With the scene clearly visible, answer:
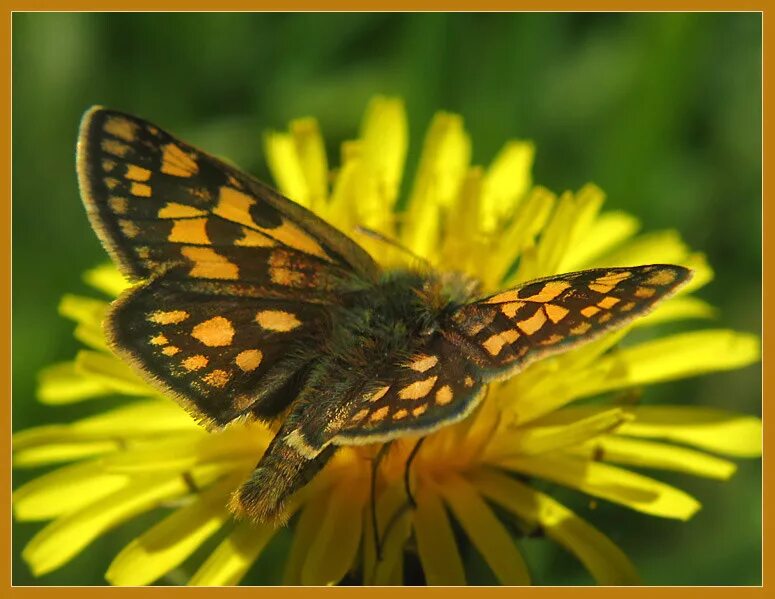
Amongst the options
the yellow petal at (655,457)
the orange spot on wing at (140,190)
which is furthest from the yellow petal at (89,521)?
the yellow petal at (655,457)

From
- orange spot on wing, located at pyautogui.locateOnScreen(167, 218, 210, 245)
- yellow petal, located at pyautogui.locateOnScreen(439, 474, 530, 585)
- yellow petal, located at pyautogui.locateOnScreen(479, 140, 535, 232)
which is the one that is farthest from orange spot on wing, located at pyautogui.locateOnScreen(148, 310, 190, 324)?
yellow petal, located at pyautogui.locateOnScreen(479, 140, 535, 232)

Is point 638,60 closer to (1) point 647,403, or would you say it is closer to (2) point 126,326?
(1) point 647,403

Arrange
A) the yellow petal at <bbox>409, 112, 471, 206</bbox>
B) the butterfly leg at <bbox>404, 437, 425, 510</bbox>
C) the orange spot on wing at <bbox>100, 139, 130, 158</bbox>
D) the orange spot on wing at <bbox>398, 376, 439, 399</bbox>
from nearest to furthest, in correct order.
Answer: the orange spot on wing at <bbox>398, 376, 439, 399</bbox>, the butterfly leg at <bbox>404, 437, 425, 510</bbox>, the orange spot on wing at <bbox>100, 139, 130, 158</bbox>, the yellow petal at <bbox>409, 112, 471, 206</bbox>

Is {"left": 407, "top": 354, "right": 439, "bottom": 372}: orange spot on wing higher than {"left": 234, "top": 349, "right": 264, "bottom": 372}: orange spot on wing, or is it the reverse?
{"left": 234, "top": 349, "right": 264, "bottom": 372}: orange spot on wing

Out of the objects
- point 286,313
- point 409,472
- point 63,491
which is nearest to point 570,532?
point 409,472

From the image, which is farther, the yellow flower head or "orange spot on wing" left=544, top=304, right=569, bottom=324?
the yellow flower head

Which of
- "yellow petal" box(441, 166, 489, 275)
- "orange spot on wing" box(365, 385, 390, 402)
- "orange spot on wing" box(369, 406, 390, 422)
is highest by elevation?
"yellow petal" box(441, 166, 489, 275)

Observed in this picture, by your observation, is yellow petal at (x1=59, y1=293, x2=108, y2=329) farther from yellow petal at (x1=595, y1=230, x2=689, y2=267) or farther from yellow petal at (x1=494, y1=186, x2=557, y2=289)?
yellow petal at (x1=595, y1=230, x2=689, y2=267)

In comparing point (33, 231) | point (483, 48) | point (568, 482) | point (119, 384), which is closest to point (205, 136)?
point (33, 231)
